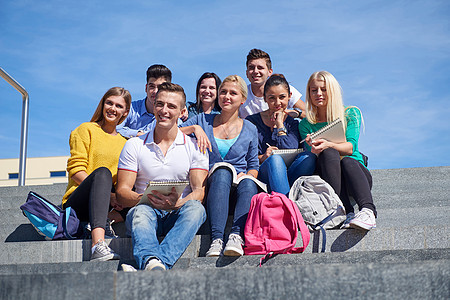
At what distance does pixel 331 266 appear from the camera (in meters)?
1.89

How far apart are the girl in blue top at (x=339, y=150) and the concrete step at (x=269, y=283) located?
4.53ft

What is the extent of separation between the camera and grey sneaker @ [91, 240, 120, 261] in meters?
3.18

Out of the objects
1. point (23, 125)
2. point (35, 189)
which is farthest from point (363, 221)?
point (23, 125)

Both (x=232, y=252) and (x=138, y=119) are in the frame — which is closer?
(x=232, y=252)

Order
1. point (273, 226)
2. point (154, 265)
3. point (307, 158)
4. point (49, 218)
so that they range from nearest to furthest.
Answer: point (154, 265) < point (273, 226) < point (49, 218) < point (307, 158)

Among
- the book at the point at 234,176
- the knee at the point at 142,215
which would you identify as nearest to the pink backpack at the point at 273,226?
the book at the point at 234,176

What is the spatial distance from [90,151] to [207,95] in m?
1.39

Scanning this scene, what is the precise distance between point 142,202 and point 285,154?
1191mm

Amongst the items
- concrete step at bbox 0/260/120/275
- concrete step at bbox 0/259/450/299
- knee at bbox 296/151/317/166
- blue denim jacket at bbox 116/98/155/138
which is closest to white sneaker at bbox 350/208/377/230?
knee at bbox 296/151/317/166

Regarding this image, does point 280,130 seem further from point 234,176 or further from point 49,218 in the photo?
point 49,218

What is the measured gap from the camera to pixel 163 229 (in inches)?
138

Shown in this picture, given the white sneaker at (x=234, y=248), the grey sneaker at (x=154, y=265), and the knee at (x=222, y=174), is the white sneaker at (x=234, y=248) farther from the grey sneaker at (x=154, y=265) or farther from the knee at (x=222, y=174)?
A: the knee at (x=222, y=174)

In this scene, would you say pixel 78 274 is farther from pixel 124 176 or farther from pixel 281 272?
pixel 124 176

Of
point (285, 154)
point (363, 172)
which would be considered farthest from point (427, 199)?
point (285, 154)
